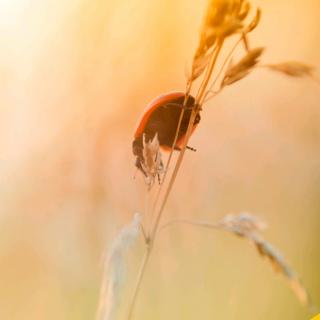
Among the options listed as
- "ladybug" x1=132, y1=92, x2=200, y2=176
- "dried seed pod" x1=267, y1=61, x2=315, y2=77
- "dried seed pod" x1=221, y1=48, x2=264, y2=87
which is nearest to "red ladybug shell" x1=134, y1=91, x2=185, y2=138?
"ladybug" x1=132, y1=92, x2=200, y2=176

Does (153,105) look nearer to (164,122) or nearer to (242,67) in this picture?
(164,122)

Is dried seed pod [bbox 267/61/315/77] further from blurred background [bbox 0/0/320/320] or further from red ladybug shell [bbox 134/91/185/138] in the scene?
red ladybug shell [bbox 134/91/185/138]

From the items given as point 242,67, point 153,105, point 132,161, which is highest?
point 242,67

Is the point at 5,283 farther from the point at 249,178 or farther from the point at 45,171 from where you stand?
the point at 249,178

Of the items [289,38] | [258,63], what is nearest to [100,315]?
[258,63]

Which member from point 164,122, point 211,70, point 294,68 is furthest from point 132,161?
point 294,68

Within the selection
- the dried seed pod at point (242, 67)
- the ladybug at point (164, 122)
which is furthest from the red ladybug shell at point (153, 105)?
the dried seed pod at point (242, 67)
